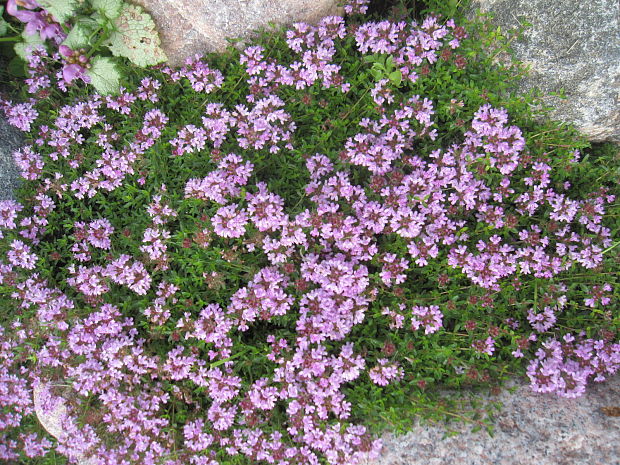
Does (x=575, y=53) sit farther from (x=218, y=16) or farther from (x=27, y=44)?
(x=27, y=44)

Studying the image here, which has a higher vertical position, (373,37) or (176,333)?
(373,37)

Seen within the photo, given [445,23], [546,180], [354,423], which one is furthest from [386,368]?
[445,23]

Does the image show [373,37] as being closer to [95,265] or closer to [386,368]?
[386,368]

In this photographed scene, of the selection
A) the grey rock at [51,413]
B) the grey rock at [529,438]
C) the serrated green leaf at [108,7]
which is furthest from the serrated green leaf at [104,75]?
the grey rock at [529,438]

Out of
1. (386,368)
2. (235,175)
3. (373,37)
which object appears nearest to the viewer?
(386,368)

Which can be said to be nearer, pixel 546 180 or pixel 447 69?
pixel 546 180

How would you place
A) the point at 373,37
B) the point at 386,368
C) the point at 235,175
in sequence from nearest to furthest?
the point at 386,368
the point at 235,175
the point at 373,37
